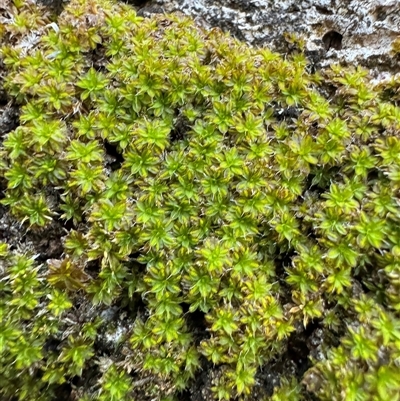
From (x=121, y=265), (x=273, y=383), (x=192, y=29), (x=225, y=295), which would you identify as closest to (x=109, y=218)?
(x=121, y=265)

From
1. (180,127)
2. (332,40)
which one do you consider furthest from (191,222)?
(332,40)

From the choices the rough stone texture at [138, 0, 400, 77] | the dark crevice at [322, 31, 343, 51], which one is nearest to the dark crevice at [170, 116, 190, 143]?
the rough stone texture at [138, 0, 400, 77]

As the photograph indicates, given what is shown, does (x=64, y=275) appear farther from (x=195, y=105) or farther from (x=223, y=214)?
(x=195, y=105)

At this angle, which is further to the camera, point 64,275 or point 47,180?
point 47,180

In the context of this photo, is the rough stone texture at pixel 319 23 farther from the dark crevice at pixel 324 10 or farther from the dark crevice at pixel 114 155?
the dark crevice at pixel 114 155

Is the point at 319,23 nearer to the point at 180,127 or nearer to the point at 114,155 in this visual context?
the point at 180,127

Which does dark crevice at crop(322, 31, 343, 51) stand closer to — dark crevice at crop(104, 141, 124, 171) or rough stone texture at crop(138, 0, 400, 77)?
rough stone texture at crop(138, 0, 400, 77)

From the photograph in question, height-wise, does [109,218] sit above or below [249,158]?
below
